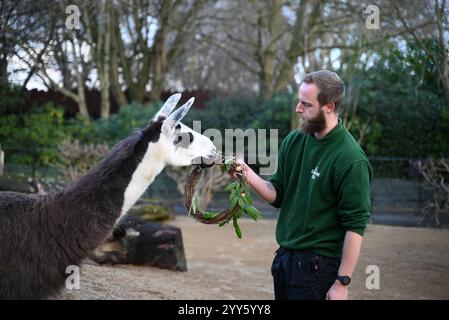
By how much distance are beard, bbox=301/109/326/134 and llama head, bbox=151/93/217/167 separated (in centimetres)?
104

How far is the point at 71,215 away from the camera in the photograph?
12.8ft

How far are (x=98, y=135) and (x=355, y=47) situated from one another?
8.25 meters

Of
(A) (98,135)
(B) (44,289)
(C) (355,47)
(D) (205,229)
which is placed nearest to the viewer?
(B) (44,289)

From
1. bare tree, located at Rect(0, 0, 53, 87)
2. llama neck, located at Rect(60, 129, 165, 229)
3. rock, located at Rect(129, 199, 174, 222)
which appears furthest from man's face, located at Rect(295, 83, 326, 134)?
rock, located at Rect(129, 199, 174, 222)

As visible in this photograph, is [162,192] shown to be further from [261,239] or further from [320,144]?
[320,144]

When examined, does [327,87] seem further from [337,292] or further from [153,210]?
[153,210]

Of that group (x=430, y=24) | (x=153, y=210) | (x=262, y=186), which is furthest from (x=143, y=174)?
(x=153, y=210)

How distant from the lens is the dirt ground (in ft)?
20.3

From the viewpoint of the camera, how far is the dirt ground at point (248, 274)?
244 inches

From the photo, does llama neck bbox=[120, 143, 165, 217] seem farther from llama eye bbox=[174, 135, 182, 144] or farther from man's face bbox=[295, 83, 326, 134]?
man's face bbox=[295, 83, 326, 134]

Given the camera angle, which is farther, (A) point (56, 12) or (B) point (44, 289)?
(A) point (56, 12)

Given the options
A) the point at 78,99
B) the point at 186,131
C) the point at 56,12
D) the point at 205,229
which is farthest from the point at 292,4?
the point at 186,131

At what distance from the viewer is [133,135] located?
412 centimetres
